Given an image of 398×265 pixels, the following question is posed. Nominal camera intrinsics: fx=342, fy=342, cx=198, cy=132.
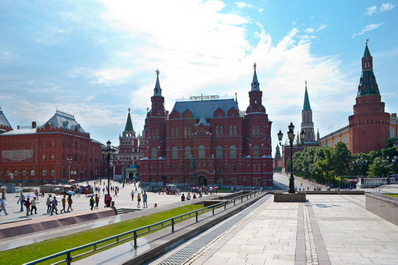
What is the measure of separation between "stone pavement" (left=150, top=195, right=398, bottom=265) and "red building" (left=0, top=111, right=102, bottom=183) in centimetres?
7449

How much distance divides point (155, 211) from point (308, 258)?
43.5ft

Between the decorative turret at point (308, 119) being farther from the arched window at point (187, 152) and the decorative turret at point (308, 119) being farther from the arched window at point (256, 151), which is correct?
the arched window at point (187, 152)

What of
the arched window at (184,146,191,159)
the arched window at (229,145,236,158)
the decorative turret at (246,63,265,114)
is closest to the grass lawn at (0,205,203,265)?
the arched window at (229,145,236,158)

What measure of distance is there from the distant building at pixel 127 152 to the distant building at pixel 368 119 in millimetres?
71307

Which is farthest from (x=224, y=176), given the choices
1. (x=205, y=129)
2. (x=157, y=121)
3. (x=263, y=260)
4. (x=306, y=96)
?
(x=306, y=96)

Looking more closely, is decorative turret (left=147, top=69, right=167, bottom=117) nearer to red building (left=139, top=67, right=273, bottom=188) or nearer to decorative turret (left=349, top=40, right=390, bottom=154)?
red building (left=139, top=67, right=273, bottom=188)

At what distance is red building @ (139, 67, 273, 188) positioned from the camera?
74.7 m

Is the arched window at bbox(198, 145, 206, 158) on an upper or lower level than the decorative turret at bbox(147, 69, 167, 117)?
lower

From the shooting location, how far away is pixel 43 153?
86.6 metres

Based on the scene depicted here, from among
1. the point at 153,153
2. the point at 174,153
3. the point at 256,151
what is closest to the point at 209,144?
the point at 174,153

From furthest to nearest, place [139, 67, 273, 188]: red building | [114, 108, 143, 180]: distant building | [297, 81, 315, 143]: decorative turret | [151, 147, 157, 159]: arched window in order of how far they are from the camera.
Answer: [297, 81, 315, 143]: decorative turret < [114, 108, 143, 180]: distant building < [151, 147, 157, 159]: arched window < [139, 67, 273, 188]: red building

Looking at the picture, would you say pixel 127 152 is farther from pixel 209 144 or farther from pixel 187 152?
pixel 209 144

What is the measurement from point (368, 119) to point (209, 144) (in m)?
42.9

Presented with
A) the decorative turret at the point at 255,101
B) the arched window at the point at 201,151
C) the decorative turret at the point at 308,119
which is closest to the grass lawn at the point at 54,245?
the arched window at the point at 201,151
